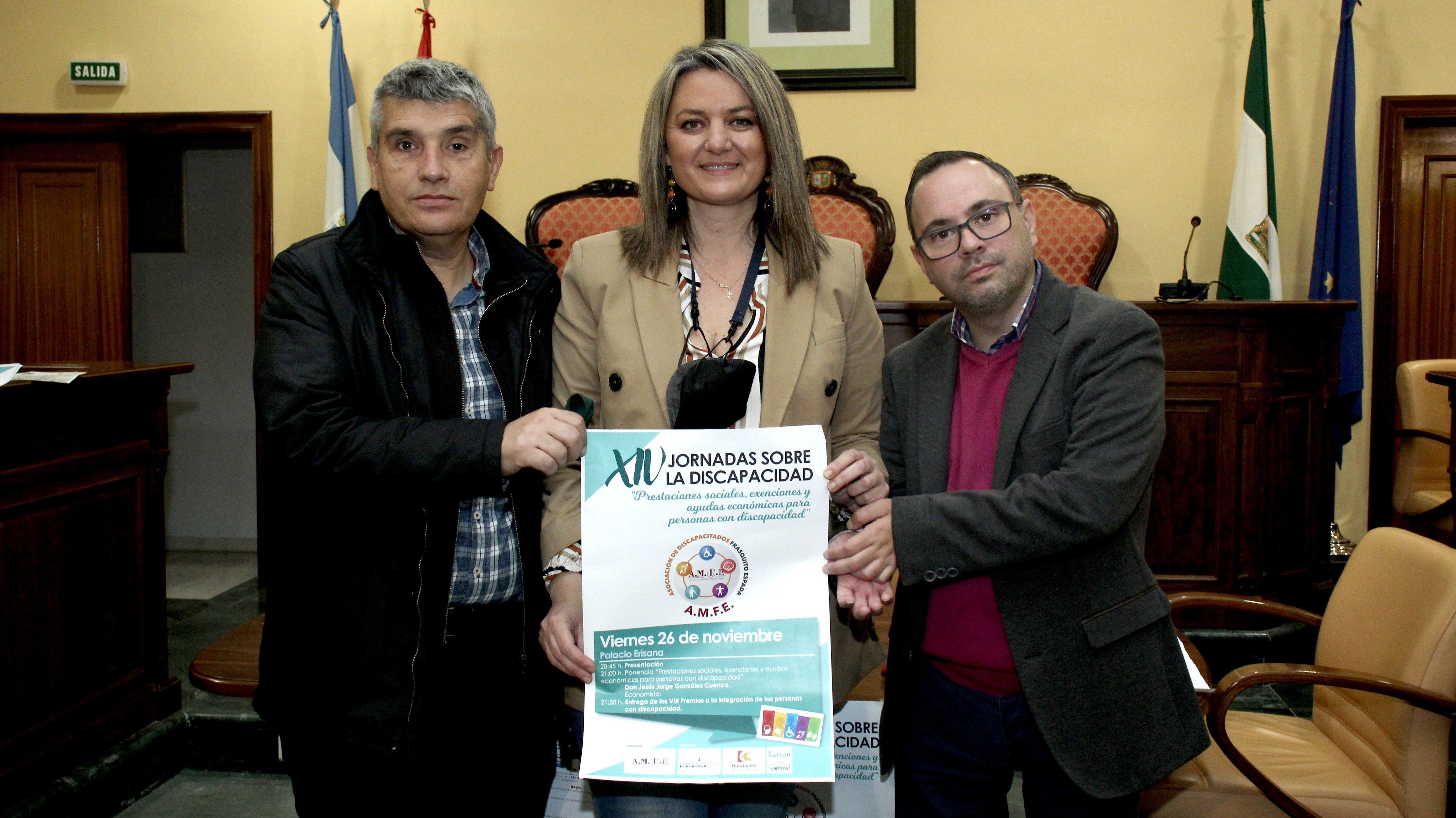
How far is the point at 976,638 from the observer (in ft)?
4.80

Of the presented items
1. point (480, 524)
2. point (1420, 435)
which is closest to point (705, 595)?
point (480, 524)

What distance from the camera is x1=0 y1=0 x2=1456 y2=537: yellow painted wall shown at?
15.5 ft

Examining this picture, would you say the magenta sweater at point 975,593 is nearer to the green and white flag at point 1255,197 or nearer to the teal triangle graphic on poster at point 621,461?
the teal triangle graphic on poster at point 621,461

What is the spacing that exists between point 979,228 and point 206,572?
5.50 m

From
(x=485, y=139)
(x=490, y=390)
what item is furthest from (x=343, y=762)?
(x=485, y=139)

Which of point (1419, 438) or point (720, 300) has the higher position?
point (720, 300)

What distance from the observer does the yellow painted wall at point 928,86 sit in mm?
4719

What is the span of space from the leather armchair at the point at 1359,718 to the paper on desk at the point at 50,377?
290 cm

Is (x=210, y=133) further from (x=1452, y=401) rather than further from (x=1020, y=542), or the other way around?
(x=1452, y=401)

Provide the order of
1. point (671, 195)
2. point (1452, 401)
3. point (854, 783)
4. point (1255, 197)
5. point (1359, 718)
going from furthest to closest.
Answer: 1. point (1255, 197)
2. point (1452, 401)
3. point (854, 783)
4. point (1359, 718)
5. point (671, 195)

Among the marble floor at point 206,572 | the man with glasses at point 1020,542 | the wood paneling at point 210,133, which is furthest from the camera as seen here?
the wood paneling at point 210,133

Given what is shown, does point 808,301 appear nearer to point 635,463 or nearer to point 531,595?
point 635,463

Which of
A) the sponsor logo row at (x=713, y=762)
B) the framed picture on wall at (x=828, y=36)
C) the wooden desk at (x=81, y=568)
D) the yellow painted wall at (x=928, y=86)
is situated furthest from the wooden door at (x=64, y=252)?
the sponsor logo row at (x=713, y=762)

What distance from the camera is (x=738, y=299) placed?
4.96ft
